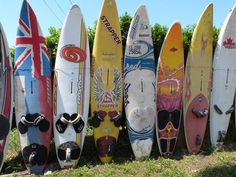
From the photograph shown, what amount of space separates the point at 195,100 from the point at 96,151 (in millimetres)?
1881

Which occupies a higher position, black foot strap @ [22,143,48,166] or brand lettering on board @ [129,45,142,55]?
brand lettering on board @ [129,45,142,55]

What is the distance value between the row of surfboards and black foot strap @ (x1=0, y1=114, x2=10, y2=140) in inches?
0.6

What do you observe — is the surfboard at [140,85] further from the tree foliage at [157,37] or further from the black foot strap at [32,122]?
the black foot strap at [32,122]

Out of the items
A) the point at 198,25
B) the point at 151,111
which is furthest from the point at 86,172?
the point at 198,25

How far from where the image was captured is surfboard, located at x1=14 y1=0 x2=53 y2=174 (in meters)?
5.74

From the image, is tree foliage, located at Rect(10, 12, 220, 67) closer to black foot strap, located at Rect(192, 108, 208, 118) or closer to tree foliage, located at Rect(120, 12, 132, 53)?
tree foliage, located at Rect(120, 12, 132, 53)

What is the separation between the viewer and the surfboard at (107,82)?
604cm

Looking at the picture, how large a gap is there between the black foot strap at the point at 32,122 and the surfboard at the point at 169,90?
1.85m

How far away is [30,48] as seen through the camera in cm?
601

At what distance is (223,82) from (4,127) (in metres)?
3.72

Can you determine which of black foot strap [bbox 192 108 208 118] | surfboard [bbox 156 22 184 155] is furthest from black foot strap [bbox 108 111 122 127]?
black foot strap [bbox 192 108 208 118]

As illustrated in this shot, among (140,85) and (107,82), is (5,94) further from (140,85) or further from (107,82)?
(140,85)

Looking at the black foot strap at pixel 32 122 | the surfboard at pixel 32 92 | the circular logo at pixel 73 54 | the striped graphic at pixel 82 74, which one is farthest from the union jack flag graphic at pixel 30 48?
the black foot strap at pixel 32 122

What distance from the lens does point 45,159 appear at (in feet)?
18.9
